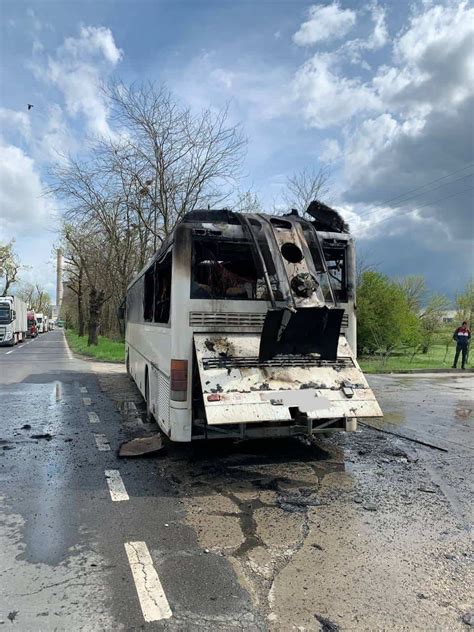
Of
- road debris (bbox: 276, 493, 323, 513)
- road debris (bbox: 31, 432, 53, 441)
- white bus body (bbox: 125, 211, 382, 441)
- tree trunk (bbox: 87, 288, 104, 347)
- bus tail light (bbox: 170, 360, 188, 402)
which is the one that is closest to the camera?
road debris (bbox: 276, 493, 323, 513)

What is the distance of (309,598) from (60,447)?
4.95 meters

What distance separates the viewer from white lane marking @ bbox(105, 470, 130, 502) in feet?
16.9

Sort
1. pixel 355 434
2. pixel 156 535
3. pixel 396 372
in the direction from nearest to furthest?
pixel 156 535, pixel 355 434, pixel 396 372

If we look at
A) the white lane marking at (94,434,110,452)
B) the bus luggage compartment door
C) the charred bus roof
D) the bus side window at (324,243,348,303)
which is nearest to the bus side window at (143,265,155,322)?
the charred bus roof

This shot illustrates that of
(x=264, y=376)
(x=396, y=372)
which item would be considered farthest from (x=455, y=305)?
(x=264, y=376)

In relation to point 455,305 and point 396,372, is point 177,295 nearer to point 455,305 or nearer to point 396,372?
point 396,372

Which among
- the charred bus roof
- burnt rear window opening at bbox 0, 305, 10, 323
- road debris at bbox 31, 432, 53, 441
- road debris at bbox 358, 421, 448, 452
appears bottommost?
road debris at bbox 31, 432, 53, 441

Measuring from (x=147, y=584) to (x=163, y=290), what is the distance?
4.62m

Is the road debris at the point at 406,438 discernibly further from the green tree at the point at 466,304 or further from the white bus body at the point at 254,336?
the green tree at the point at 466,304

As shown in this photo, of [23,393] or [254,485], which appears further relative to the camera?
[23,393]

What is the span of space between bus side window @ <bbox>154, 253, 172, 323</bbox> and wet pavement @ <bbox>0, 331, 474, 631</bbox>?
192 cm

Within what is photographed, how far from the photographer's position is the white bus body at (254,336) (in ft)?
18.6

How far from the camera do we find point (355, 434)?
812cm

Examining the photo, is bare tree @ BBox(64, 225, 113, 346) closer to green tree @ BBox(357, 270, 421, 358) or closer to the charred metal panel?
green tree @ BBox(357, 270, 421, 358)
